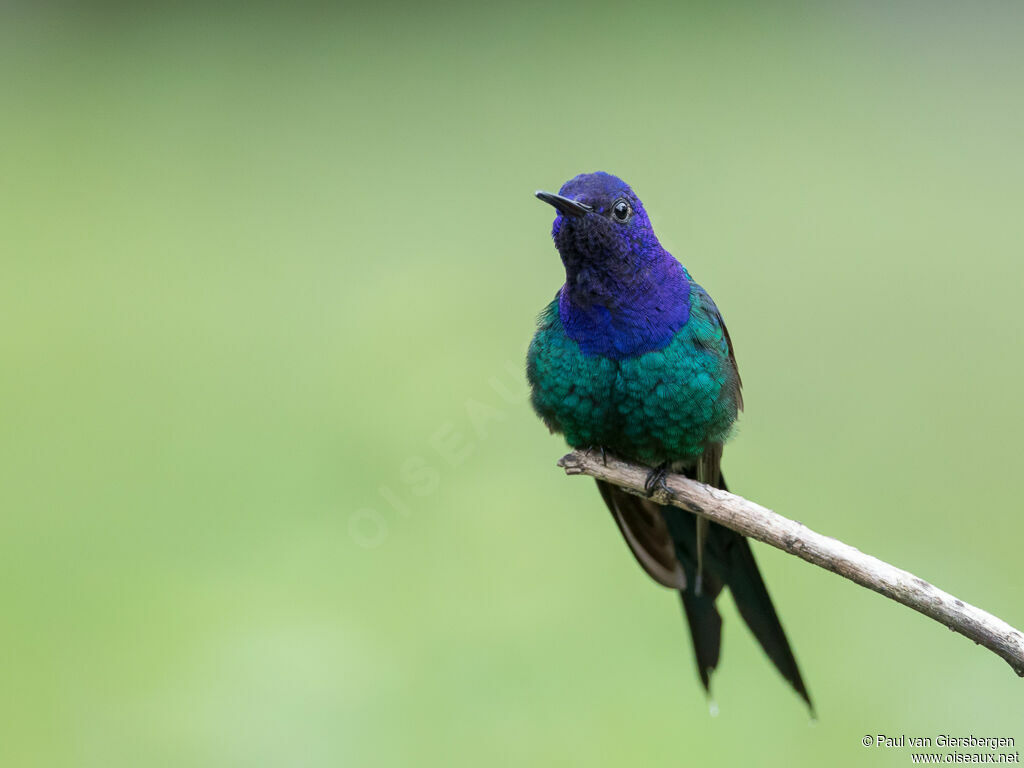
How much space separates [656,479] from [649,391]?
30 centimetres

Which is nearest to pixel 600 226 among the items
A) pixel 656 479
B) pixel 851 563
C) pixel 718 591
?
pixel 656 479

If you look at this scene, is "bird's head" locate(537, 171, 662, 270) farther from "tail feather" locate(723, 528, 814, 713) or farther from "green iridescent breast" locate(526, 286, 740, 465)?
"tail feather" locate(723, 528, 814, 713)

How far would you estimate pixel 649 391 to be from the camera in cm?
346

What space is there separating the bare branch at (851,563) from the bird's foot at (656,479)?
1.3 inches

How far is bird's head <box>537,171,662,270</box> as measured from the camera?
341 centimetres

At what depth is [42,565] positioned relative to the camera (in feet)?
17.9

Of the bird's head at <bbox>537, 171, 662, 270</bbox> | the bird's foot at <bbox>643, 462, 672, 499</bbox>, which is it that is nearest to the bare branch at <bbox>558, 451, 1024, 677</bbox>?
the bird's foot at <bbox>643, 462, 672, 499</bbox>

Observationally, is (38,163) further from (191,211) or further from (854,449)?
(854,449)

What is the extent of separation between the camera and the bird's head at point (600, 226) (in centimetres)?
341

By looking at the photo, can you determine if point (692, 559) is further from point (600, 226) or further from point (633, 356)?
point (600, 226)

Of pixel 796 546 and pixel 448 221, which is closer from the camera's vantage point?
pixel 796 546

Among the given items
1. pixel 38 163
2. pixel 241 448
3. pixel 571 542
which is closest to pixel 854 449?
pixel 571 542

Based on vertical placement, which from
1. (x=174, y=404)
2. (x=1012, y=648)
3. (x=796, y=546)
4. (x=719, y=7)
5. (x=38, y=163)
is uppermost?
(x=719, y=7)

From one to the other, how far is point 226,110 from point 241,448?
3.30m
